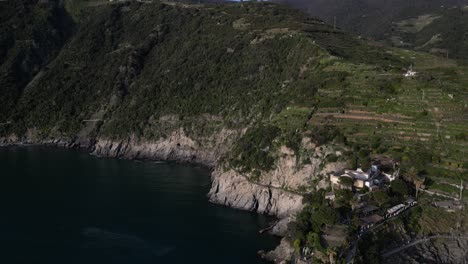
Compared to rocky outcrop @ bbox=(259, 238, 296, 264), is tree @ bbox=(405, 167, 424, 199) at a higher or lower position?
higher

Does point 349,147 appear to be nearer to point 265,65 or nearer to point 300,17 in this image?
point 265,65

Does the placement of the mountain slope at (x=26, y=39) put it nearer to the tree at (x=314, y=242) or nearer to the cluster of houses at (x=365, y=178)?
the cluster of houses at (x=365, y=178)

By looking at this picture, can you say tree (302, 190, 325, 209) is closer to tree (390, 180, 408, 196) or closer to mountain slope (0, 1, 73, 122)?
tree (390, 180, 408, 196)

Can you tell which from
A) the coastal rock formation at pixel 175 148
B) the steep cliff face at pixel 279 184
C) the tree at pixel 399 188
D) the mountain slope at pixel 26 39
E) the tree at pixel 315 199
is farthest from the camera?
the mountain slope at pixel 26 39

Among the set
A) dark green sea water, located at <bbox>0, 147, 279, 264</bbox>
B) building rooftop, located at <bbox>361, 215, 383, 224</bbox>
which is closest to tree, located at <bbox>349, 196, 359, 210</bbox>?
building rooftop, located at <bbox>361, 215, 383, 224</bbox>

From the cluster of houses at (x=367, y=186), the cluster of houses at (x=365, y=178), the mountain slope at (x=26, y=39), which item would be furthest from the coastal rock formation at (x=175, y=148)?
the cluster of houses at (x=367, y=186)

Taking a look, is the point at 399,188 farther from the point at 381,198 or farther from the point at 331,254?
the point at 331,254

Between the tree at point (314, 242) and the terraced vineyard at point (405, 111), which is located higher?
the terraced vineyard at point (405, 111)
